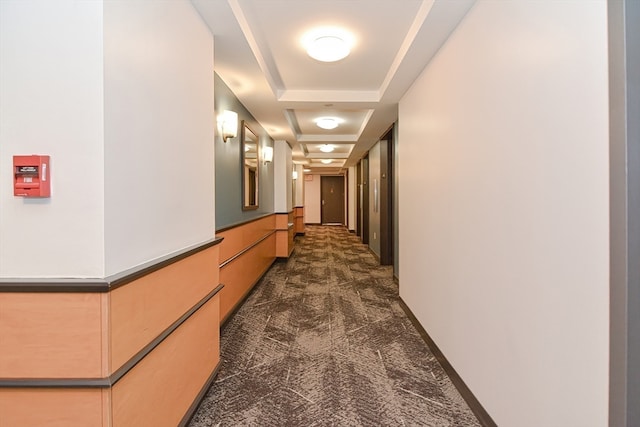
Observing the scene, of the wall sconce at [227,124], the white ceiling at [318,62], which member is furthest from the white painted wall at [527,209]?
the wall sconce at [227,124]

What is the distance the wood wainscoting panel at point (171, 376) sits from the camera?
1.15m

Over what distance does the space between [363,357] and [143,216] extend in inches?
74.2

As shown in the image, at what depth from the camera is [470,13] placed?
182cm

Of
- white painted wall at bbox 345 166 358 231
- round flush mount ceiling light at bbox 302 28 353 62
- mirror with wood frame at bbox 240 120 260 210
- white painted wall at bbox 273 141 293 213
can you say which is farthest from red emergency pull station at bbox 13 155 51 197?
white painted wall at bbox 345 166 358 231

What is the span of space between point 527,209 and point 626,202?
1.44 ft

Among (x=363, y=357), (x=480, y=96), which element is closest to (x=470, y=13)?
(x=480, y=96)

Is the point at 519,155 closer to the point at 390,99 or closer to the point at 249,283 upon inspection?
the point at 390,99

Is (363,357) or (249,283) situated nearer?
(363,357)

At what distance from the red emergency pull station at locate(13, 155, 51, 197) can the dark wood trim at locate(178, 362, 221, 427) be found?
1.26 meters

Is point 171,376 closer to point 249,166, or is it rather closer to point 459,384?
point 459,384

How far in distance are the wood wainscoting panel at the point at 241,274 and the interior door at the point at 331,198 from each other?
895cm

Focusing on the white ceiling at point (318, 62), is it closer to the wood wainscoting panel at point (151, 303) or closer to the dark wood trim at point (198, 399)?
the wood wainscoting panel at point (151, 303)

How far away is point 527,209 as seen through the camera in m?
1.32

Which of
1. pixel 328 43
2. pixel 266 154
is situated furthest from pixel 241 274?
pixel 328 43
